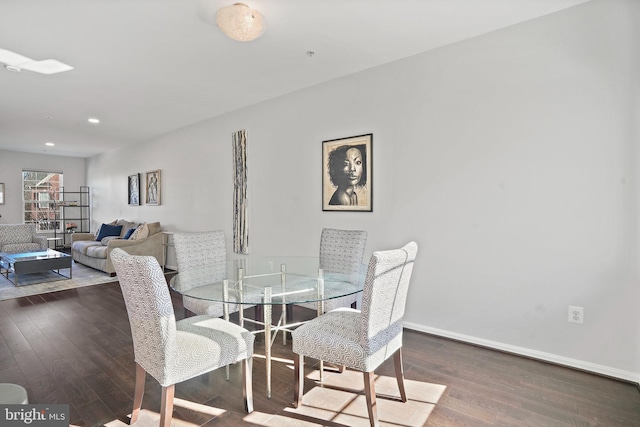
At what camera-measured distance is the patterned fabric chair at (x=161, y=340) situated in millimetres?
1545

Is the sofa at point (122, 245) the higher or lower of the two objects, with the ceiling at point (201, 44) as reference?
lower

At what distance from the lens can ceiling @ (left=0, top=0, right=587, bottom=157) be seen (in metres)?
2.33

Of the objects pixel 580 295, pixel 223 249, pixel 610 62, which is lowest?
pixel 580 295

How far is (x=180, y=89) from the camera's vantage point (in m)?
3.92

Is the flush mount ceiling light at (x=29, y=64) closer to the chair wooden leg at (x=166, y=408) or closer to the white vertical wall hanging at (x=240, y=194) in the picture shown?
the white vertical wall hanging at (x=240, y=194)

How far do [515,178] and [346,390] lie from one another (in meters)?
1.99

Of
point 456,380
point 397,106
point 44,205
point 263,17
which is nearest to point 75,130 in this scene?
point 44,205

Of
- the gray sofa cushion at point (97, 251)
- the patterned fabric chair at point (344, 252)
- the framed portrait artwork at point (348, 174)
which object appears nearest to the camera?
the patterned fabric chair at point (344, 252)

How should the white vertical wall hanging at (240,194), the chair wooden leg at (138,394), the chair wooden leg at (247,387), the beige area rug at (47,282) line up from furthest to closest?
the white vertical wall hanging at (240,194), the beige area rug at (47,282), the chair wooden leg at (247,387), the chair wooden leg at (138,394)

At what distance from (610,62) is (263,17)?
238 cm

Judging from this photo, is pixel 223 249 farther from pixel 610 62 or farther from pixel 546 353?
pixel 610 62

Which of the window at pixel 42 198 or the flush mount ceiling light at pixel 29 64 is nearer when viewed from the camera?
the flush mount ceiling light at pixel 29 64

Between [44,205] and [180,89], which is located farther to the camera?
[44,205]
